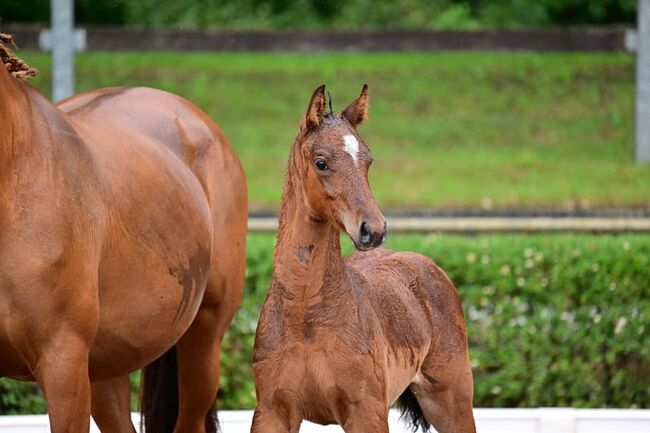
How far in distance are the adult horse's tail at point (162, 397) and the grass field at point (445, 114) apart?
7.44m

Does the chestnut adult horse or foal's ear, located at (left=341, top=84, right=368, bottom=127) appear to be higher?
foal's ear, located at (left=341, top=84, right=368, bottom=127)

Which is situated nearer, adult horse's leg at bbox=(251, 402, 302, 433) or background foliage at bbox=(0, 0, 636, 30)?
adult horse's leg at bbox=(251, 402, 302, 433)

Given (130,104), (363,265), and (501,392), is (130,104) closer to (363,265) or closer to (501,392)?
(363,265)

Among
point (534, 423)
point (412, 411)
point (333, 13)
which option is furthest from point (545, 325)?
point (333, 13)

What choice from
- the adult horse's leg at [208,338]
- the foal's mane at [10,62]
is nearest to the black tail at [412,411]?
the adult horse's leg at [208,338]

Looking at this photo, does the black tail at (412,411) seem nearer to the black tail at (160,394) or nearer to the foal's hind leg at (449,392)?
the foal's hind leg at (449,392)

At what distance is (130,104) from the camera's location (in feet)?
17.2

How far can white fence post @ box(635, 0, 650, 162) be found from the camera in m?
12.0

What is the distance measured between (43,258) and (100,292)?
0.37m

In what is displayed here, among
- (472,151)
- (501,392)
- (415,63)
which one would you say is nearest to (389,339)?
(501,392)

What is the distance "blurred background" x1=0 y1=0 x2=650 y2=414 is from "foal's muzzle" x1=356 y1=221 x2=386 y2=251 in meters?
2.32

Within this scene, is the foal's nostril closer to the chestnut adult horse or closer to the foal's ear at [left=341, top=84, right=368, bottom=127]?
the foal's ear at [left=341, top=84, right=368, bottom=127]

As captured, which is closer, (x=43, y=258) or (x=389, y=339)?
(x=43, y=258)

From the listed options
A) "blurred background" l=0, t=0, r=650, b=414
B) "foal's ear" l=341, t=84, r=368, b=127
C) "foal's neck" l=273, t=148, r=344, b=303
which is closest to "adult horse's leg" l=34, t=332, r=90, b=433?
"foal's neck" l=273, t=148, r=344, b=303
